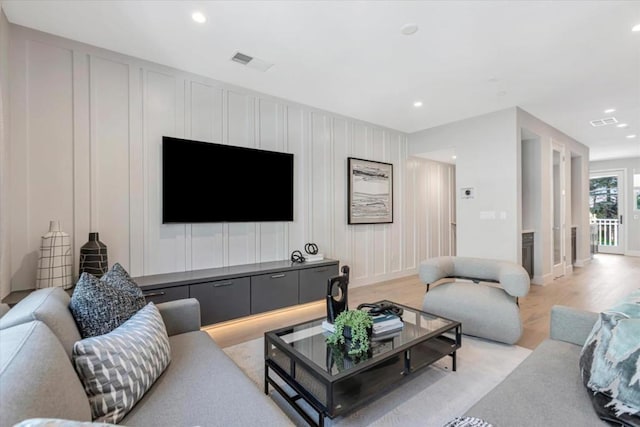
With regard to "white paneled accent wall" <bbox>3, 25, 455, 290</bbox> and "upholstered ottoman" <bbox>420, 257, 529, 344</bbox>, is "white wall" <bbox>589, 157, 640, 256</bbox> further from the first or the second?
A: "white paneled accent wall" <bbox>3, 25, 455, 290</bbox>

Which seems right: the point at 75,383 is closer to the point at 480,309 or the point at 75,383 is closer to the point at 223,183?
the point at 223,183

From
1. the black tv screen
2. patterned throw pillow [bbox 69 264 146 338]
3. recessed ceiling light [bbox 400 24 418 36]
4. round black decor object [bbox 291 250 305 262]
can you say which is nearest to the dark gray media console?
round black decor object [bbox 291 250 305 262]

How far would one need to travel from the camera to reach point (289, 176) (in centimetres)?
384

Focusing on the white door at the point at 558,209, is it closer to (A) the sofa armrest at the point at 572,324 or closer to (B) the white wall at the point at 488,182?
(B) the white wall at the point at 488,182

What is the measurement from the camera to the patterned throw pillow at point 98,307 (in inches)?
53.9

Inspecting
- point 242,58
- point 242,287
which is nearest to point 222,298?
point 242,287

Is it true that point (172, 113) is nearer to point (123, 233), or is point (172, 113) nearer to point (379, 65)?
point (123, 233)

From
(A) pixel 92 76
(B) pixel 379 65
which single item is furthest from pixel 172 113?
(B) pixel 379 65

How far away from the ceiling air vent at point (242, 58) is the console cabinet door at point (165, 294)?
7.42ft

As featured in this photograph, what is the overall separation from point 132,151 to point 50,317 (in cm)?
214

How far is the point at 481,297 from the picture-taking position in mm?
2725

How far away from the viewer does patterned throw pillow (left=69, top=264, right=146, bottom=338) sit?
1368 millimetres

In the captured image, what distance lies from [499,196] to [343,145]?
7.94 ft

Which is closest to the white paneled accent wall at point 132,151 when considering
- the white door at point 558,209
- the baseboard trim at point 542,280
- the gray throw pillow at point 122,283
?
the gray throw pillow at point 122,283
